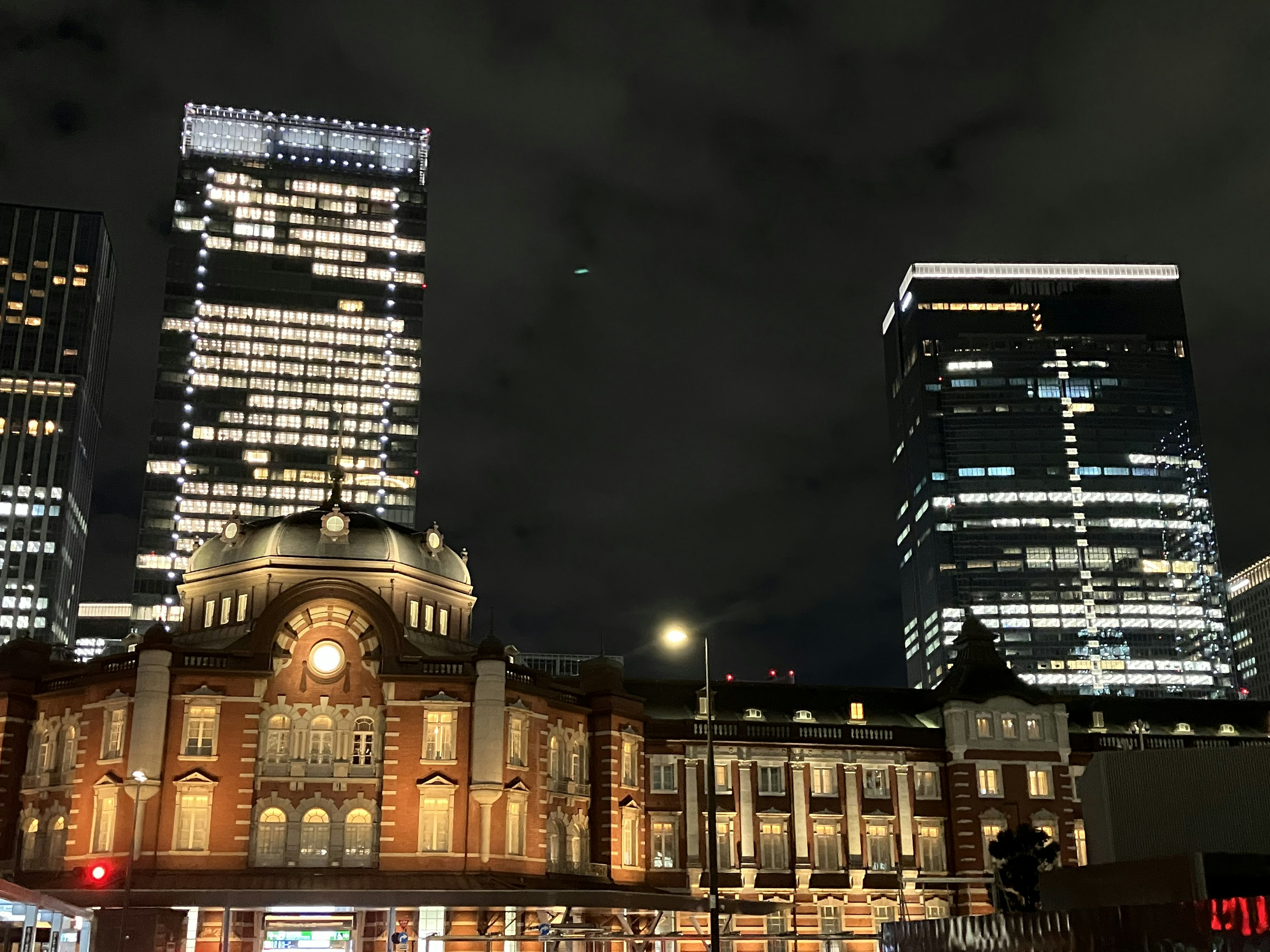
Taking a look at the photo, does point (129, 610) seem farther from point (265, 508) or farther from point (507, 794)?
point (507, 794)

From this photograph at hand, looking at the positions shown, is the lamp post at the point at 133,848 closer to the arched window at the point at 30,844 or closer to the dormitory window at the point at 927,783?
the arched window at the point at 30,844

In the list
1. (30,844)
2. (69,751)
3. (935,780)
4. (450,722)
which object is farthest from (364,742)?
(935,780)

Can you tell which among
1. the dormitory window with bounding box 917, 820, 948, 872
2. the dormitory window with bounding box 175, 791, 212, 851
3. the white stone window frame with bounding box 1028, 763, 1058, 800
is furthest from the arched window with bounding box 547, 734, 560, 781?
the white stone window frame with bounding box 1028, 763, 1058, 800

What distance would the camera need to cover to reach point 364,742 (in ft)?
225

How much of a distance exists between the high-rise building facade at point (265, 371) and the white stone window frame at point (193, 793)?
117475mm

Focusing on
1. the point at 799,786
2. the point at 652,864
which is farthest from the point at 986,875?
the point at 652,864

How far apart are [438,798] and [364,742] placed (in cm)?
463

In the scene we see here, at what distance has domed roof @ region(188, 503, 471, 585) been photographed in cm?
7631

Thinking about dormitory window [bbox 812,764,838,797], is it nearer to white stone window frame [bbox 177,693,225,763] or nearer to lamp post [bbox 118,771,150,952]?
white stone window frame [bbox 177,693,225,763]

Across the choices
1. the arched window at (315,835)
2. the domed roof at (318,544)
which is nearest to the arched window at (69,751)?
the arched window at (315,835)

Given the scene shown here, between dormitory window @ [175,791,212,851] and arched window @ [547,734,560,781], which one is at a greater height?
arched window @ [547,734,560,781]

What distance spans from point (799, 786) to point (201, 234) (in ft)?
462

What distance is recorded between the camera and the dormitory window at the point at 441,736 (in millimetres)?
68688

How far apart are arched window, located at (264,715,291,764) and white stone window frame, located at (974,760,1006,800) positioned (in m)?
40.6
